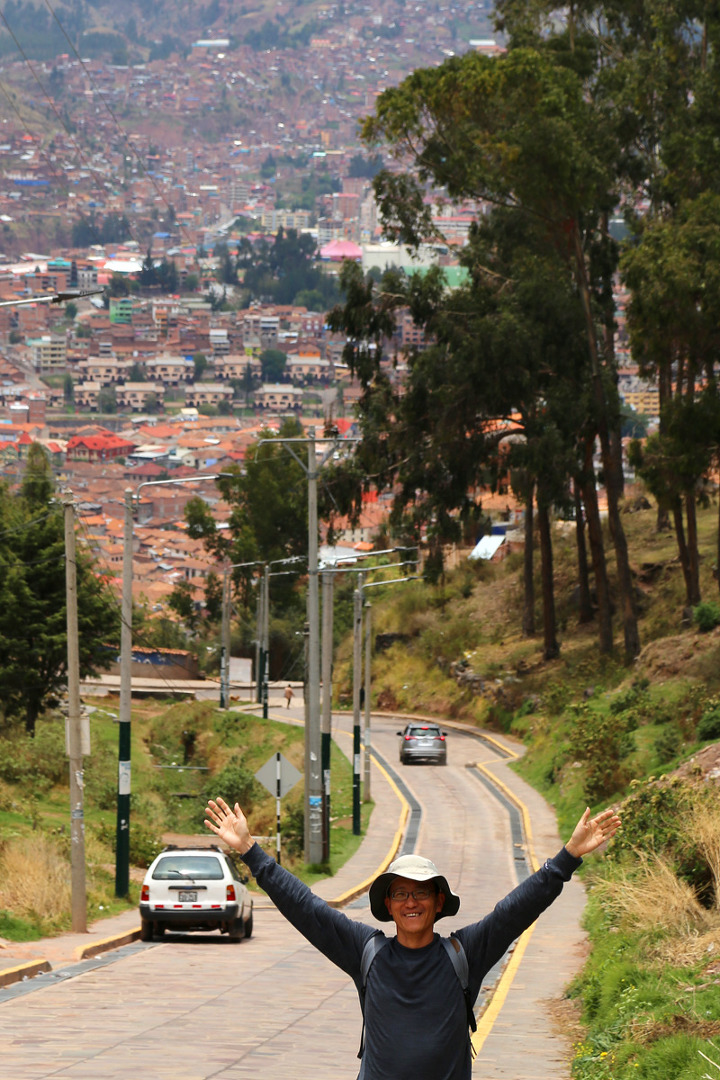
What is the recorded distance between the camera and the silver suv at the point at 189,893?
74.3 feet

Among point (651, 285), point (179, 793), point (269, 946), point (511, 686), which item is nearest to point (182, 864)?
point (269, 946)

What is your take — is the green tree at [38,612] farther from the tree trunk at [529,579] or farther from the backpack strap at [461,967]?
the backpack strap at [461,967]

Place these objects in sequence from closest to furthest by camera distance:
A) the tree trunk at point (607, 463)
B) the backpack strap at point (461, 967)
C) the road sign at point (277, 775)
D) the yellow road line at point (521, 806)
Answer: the backpack strap at point (461, 967), the road sign at point (277, 775), the yellow road line at point (521, 806), the tree trunk at point (607, 463)

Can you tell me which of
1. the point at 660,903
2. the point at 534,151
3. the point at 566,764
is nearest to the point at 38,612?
the point at 566,764

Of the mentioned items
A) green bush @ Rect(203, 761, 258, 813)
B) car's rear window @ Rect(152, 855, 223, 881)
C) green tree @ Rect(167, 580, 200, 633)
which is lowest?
green tree @ Rect(167, 580, 200, 633)

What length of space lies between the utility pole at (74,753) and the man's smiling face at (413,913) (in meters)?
18.1

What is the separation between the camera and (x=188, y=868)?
2280 centimetres

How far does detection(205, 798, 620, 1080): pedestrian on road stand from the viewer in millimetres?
5363

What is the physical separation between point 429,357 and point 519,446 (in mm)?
5151

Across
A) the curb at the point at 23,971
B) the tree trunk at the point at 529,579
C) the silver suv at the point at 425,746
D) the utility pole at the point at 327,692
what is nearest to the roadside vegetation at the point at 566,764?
the tree trunk at the point at 529,579

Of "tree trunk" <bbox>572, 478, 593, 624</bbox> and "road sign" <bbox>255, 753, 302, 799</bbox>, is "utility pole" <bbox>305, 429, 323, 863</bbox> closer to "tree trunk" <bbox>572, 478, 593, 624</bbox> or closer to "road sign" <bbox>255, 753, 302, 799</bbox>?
"road sign" <bbox>255, 753, 302, 799</bbox>

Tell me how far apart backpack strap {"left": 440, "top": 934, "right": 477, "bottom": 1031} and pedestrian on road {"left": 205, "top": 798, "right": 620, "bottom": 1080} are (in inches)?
0.4

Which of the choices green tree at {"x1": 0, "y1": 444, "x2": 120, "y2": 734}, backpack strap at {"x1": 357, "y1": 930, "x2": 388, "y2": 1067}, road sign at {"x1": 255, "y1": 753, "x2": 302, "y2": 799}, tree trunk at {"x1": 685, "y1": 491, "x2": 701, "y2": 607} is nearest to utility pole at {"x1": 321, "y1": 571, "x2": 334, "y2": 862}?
road sign at {"x1": 255, "y1": 753, "x2": 302, "y2": 799}

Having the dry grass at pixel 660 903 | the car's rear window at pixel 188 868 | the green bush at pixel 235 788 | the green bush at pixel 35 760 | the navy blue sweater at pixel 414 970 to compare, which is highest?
the navy blue sweater at pixel 414 970
